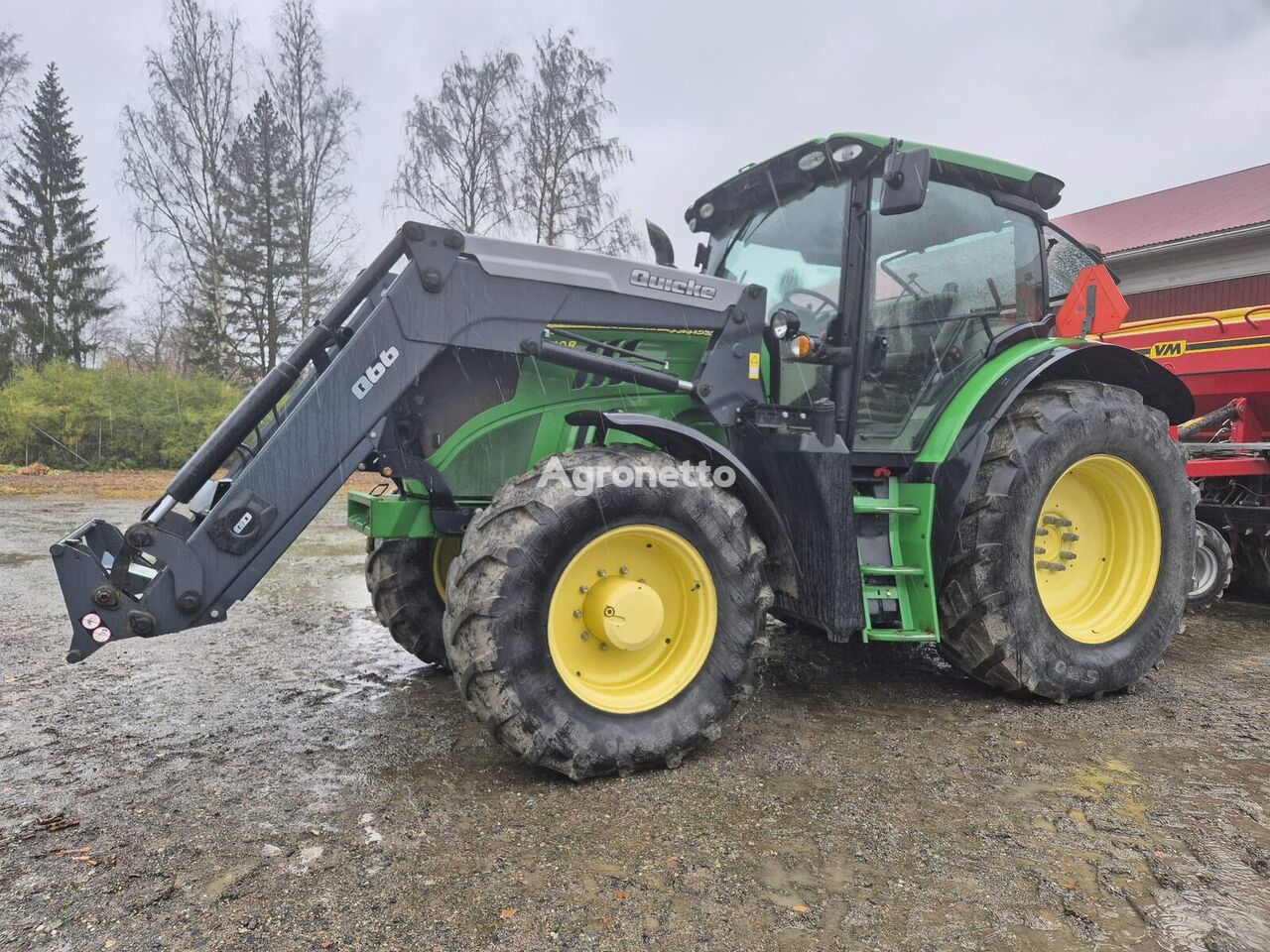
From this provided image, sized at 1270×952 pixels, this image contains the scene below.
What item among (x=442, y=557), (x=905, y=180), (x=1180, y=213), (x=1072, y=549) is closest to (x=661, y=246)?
(x=905, y=180)

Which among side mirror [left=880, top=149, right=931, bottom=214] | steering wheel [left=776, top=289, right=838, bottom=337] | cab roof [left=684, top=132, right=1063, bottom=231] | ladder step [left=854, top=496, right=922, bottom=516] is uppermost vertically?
cab roof [left=684, top=132, right=1063, bottom=231]

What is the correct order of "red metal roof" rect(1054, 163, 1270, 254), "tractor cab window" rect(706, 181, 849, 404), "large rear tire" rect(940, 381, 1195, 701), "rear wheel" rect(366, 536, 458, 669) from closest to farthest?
1. "large rear tire" rect(940, 381, 1195, 701)
2. "tractor cab window" rect(706, 181, 849, 404)
3. "rear wheel" rect(366, 536, 458, 669)
4. "red metal roof" rect(1054, 163, 1270, 254)

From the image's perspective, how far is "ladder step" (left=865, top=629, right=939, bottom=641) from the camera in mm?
3283

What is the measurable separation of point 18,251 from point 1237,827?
30.7 metres

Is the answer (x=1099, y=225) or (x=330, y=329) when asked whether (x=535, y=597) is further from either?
(x=1099, y=225)

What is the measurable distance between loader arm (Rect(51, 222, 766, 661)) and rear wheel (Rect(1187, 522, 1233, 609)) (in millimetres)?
4313

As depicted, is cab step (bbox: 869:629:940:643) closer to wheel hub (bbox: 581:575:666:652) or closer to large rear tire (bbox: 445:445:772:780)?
large rear tire (bbox: 445:445:772:780)

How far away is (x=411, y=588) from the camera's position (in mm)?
4008

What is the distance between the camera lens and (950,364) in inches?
156

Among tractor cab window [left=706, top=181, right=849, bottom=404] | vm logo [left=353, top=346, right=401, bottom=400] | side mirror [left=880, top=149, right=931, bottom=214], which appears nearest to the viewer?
vm logo [left=353, top=346, right=401, bottom=400]

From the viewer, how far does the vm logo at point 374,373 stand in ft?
9.33

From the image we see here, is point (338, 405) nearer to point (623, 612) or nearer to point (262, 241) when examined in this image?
point (623, 612)

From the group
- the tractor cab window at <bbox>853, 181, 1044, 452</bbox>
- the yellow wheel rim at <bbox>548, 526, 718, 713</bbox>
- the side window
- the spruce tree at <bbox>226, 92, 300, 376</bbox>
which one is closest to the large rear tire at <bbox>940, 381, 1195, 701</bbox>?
the tractor cab window at <bbox>853, 181, 1044, 452</bbox>

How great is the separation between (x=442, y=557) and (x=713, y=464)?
1641mm
